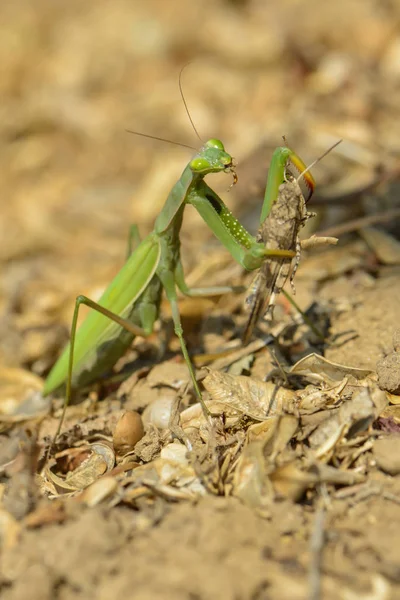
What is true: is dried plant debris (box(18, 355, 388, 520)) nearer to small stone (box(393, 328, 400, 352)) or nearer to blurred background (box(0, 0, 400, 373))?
small stone (box(393, 328, 400, 352))

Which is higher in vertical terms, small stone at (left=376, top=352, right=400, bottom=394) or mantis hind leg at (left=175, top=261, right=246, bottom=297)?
mantis hind leg at (left=175, top=261, right=246, bottom=297)

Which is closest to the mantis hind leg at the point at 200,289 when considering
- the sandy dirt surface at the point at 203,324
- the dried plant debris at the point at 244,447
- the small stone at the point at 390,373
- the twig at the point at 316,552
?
the sandy dirt surface at the point at 203,324

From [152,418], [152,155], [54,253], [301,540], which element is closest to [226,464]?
[301,540]

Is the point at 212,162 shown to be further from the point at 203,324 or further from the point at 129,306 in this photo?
the point at 203,324

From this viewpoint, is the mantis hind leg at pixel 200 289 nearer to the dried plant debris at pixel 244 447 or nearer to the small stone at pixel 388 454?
the dried plant debris at pixel 244 447

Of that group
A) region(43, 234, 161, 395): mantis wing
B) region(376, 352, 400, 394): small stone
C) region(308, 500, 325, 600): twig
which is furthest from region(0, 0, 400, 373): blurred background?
region(308, 500, 325, 600): twig

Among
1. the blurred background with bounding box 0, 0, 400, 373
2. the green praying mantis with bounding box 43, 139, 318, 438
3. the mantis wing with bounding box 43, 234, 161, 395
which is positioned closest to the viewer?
the green praying mantis with bounding box 43, 139, 318, 438

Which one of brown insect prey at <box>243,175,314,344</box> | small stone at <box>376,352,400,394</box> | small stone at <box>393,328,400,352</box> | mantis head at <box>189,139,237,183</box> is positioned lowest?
small stone at <box>393,328,400,352</box>
